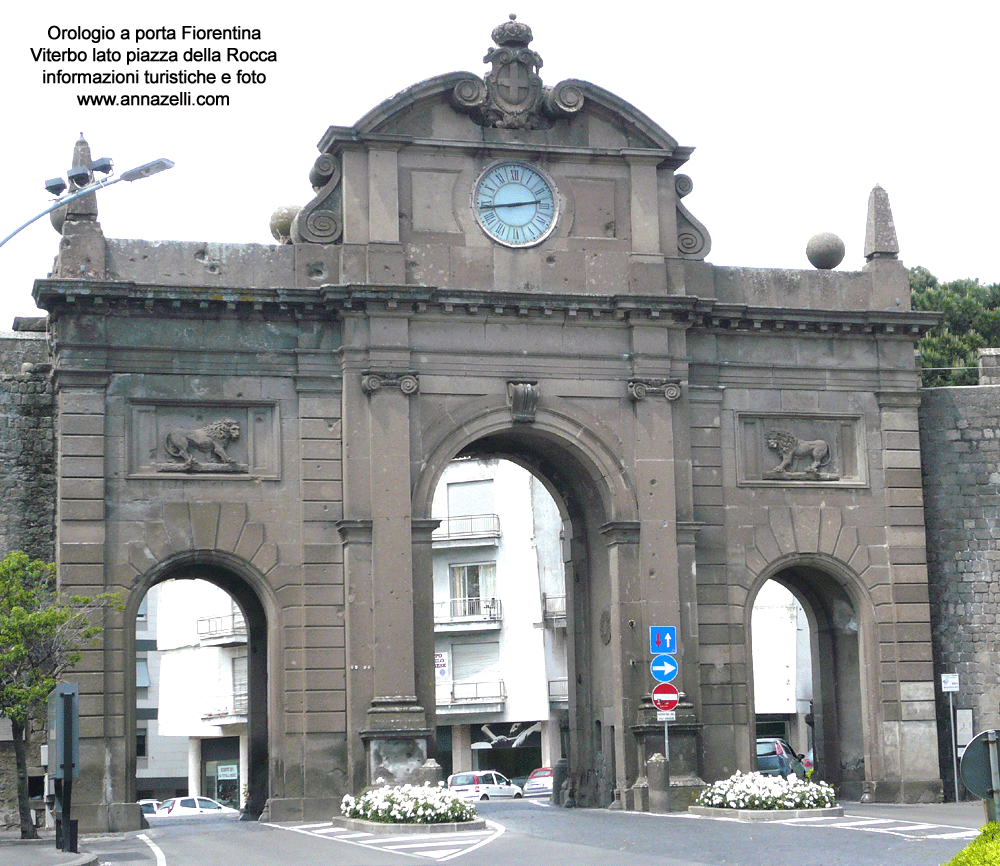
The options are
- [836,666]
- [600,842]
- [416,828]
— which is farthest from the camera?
[836,666]

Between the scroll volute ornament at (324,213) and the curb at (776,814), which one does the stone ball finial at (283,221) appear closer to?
the scroll volute ornament at (324,213)

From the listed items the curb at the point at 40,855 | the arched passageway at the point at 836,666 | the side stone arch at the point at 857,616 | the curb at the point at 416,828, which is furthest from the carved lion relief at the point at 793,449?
the curb at the point at 40,855

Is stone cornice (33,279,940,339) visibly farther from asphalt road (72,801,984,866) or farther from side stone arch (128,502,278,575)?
asphalt road (72,801,984,866)

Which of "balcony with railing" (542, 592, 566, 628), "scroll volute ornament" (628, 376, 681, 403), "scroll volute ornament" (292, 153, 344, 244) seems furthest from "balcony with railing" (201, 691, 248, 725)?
"scroll volute ornament" (628, 376, 681, 403)

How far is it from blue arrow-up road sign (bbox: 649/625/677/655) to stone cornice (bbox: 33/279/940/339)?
596 cm

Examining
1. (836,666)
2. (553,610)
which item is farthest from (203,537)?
(553,610)

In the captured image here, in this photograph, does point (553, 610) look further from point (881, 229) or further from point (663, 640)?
point (663, 640)

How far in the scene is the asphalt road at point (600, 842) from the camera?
20.3 m

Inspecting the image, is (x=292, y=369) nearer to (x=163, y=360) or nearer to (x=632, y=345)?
(x=163, y=360)

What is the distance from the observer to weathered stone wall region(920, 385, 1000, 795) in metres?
34.6

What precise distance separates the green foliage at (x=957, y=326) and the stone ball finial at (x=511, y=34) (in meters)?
26.0

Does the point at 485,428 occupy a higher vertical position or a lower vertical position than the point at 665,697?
higher

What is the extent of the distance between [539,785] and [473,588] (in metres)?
9.28

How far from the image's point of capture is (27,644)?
2756 centimetres
